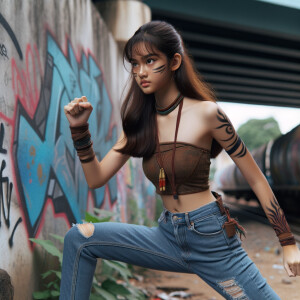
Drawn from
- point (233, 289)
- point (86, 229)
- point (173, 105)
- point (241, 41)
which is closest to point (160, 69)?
point (173, 105)

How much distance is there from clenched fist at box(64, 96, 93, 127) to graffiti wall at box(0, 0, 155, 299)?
749 millimetres

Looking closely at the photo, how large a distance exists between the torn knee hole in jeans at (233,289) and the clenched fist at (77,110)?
1093mm

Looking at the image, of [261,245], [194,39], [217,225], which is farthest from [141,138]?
[194,39]

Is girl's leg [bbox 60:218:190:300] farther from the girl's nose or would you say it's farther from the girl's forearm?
the girl's nose

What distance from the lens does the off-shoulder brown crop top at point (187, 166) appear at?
2141 millimetres

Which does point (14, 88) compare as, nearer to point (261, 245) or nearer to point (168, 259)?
point (168, 259)

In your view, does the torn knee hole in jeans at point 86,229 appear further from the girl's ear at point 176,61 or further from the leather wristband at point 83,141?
the girl's ear at point 176,61

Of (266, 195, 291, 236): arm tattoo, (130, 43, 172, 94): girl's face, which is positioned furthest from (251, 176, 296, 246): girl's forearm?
(130, 43, 172, 94): girl's face

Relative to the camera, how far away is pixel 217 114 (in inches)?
85.4

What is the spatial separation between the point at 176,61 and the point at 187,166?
0.60 meters

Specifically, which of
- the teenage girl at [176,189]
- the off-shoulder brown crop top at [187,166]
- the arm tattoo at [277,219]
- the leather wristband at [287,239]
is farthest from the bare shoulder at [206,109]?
the leather wristband at [287,239]

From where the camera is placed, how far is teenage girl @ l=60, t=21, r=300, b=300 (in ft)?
6.73

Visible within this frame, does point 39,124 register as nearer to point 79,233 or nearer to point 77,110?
point 77,110

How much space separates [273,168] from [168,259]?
1395cm
